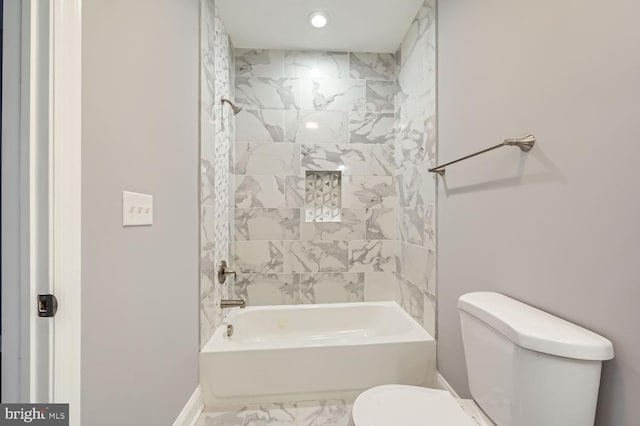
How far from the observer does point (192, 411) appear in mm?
1403

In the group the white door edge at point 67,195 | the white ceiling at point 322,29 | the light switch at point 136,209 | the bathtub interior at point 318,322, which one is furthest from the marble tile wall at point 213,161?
the white door edge at point 67,195

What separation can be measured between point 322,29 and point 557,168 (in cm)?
185

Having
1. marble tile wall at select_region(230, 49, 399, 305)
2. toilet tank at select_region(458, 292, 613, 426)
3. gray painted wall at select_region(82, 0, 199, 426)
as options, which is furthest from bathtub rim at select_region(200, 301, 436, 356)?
toilet tank at select_region(458, 292, 613, 426)

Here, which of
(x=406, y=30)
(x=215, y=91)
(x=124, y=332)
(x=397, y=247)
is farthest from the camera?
(x=397, y=247)

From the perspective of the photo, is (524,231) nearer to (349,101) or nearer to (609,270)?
(609,270)

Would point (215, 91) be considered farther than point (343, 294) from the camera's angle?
No

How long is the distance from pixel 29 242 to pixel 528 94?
5.07 ft

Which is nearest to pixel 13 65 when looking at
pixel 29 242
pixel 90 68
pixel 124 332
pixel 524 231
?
pixel 90 68

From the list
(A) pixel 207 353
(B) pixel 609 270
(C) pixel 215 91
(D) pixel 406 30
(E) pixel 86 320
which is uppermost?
(D) pixel 406 30

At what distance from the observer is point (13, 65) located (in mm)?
Answer: 634

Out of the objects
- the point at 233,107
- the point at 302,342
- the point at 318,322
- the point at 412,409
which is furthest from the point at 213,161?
the point at 412,409

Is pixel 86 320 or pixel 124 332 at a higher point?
pixel 86 320

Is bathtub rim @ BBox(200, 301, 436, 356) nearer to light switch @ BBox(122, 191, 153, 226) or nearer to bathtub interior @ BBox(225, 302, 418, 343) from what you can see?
bathtub interior @ BBox(225, 302, 418, 343)

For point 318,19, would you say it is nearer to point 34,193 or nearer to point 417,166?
point 417,166
